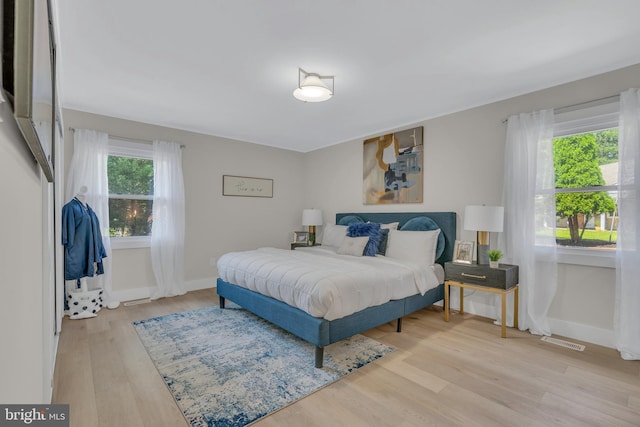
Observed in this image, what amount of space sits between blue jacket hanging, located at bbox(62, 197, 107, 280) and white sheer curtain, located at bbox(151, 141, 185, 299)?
77 cm

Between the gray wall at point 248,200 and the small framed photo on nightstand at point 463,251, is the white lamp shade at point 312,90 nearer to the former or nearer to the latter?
the gray wall at point 248,200

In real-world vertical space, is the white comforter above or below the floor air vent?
above

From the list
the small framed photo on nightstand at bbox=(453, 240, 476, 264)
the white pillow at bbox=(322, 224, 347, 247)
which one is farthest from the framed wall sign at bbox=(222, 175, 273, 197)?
the small framed photo on nightstand at bbox=(453, 240, 476, 264)

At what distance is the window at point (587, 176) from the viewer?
2.76 metres

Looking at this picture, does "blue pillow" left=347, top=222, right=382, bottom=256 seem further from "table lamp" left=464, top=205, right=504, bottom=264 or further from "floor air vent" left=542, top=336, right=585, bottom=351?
"floor air vent" left=542, top=336, right=585, bottom=351

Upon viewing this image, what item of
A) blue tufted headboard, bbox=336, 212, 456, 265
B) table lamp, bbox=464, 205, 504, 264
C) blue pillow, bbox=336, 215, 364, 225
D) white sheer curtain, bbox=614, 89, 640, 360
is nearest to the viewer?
white sheer curtain, bbox=614, 89, 640, 360

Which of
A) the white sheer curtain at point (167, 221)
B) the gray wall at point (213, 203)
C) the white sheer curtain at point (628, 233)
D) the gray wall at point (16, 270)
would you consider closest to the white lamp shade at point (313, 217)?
the gray wall at point (213, 203)

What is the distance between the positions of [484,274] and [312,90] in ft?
8.24

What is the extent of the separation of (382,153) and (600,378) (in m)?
3.41

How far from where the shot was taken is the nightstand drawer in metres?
2.97

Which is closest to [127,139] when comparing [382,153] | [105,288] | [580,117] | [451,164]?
[105,288]

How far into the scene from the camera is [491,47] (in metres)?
2.35

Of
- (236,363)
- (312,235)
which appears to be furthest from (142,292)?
(312,235)

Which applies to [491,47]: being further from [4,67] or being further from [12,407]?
[12,407]
